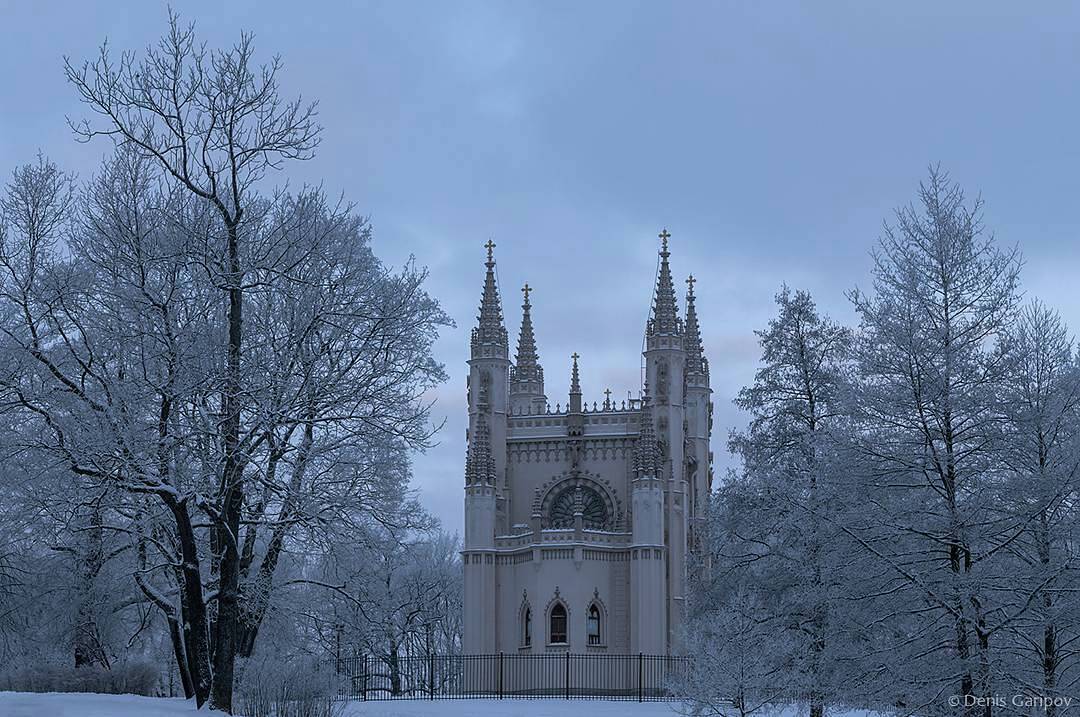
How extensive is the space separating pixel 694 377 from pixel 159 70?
44.7 metres

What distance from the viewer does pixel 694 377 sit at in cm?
6275

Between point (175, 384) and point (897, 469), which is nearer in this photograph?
point (897, 469)

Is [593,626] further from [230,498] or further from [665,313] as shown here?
[230,498]

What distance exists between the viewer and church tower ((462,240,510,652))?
177 feet

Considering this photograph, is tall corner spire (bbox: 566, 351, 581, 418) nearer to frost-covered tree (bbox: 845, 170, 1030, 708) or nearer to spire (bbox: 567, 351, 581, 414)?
spire (bbox: 567, 351, 581, 414)

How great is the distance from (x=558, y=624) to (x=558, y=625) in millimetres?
47

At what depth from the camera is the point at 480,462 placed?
55812 millimetres

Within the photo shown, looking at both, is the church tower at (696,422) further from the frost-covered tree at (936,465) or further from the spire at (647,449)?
the frost-covered tree at (936,465)

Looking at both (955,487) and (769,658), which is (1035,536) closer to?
(955,487)

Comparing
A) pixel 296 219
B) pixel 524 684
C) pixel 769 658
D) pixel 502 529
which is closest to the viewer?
pixel 296 219

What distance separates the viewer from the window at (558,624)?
5216cm

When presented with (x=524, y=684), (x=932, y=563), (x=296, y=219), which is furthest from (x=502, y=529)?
(x=932, y=563)

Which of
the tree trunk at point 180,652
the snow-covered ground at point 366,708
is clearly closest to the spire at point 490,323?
the snow-covered ground at point 366,708

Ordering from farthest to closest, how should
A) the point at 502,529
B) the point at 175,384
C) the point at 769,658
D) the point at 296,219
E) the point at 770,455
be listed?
the point at 502,529
the point at 770,455
the point at 769,658
the point at 296,219
the point at 175,384
